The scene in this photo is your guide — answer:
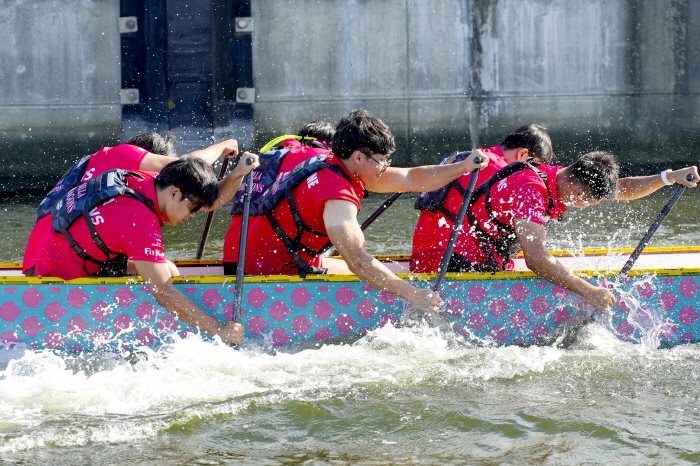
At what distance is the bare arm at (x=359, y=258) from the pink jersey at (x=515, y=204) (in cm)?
60

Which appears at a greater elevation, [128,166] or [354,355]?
[128,166]

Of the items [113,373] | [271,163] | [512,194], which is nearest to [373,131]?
[512,194]

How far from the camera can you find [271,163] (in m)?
4.92

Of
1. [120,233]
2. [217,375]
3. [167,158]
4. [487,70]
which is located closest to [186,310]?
[217,375]

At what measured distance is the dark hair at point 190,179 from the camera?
3.82m

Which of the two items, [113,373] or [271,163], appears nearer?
[113,373]

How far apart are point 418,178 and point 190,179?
1255mm

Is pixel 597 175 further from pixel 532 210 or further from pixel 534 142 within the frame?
pixel 534 142

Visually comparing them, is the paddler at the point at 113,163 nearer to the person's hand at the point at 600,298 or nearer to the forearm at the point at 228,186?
the forearm at the point at 228,186

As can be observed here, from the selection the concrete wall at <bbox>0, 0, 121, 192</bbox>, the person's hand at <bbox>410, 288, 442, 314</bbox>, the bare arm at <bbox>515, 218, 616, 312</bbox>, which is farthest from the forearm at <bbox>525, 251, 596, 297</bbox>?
the concrete wall at <bbox>0, 0, 121, 192</bbox>

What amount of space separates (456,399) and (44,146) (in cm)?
832

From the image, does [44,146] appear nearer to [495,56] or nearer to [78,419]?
[495,56]

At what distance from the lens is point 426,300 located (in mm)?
3934

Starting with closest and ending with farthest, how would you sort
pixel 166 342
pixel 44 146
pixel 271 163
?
pixel 166 342
pixel 271 163
pixel 44 146
